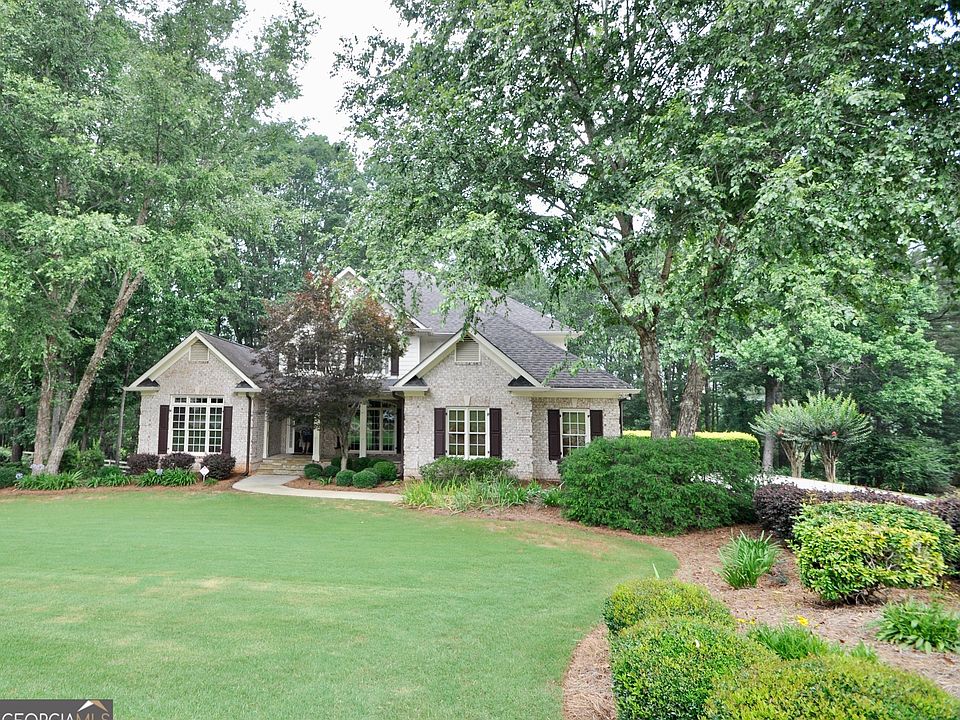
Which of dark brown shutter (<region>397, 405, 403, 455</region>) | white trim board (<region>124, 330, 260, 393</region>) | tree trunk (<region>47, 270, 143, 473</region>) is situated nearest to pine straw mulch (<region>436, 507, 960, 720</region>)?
dark brown shutter (<region>397, 405, 403, 455</region>)

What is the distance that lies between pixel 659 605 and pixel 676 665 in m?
1.07

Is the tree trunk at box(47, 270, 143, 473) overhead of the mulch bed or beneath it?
overhead

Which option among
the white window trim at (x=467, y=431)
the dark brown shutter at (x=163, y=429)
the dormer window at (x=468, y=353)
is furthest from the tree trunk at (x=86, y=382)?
the white window trim at (x=467, y=431)

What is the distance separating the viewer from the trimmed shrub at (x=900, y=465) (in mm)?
18516

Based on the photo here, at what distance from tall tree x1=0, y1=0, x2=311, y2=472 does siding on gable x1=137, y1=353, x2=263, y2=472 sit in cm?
220

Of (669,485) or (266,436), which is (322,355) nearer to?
(266,436)

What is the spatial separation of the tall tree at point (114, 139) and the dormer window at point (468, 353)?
7989 millimetres

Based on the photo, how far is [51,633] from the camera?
464 cm

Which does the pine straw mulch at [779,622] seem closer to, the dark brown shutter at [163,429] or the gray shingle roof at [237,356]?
the gray shingle roof at [237,356]

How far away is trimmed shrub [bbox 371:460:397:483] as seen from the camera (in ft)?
54.5

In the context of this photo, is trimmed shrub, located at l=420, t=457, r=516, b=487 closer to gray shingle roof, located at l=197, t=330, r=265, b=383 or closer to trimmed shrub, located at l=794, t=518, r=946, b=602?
gray shingle roof, located at l=197, t=330, r=265, b=383

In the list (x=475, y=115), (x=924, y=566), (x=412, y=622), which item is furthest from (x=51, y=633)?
(x=475, y=115)

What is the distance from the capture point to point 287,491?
1531cm

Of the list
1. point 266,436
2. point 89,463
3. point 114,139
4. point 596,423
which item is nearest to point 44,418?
point 89,463
